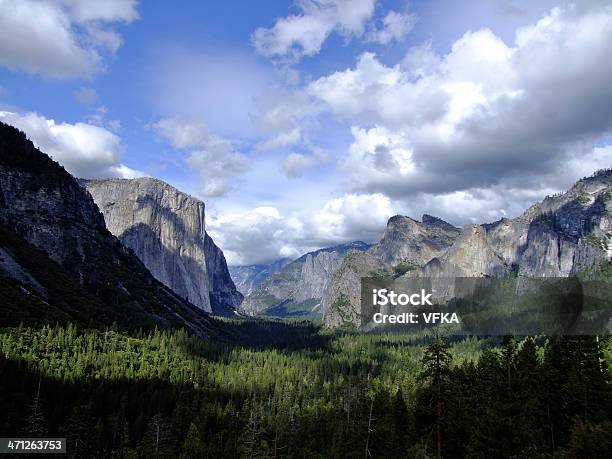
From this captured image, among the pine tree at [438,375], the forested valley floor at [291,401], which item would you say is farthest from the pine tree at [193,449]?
the pine tree at [438,375]

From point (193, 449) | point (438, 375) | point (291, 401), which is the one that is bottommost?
point (291, 401)

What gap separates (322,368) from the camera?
193 m

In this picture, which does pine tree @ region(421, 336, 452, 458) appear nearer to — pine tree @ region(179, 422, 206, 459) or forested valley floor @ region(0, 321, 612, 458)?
forested valley floor @ region(0, 321, 612, 458)

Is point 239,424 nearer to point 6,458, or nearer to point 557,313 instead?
point 6,458

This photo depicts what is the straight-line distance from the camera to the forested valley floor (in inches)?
1518

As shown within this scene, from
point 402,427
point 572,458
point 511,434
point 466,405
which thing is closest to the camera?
point 572,458

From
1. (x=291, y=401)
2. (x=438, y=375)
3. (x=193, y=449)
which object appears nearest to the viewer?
(x=438, y=375)

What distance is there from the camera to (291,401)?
14312 cm

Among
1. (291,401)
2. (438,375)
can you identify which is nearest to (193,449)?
(438,375)

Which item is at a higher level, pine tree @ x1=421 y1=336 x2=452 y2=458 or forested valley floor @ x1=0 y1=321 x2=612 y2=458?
pine tree @ x1=421 y1=336 x2=452 y2=458

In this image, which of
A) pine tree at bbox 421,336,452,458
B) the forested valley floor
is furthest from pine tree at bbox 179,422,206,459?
pine tree at bbox 421,336,452,458

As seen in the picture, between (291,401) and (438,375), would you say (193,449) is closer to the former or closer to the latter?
(438,375)

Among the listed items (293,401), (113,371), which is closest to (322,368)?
(293,401)

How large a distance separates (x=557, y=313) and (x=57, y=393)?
7719 inches
